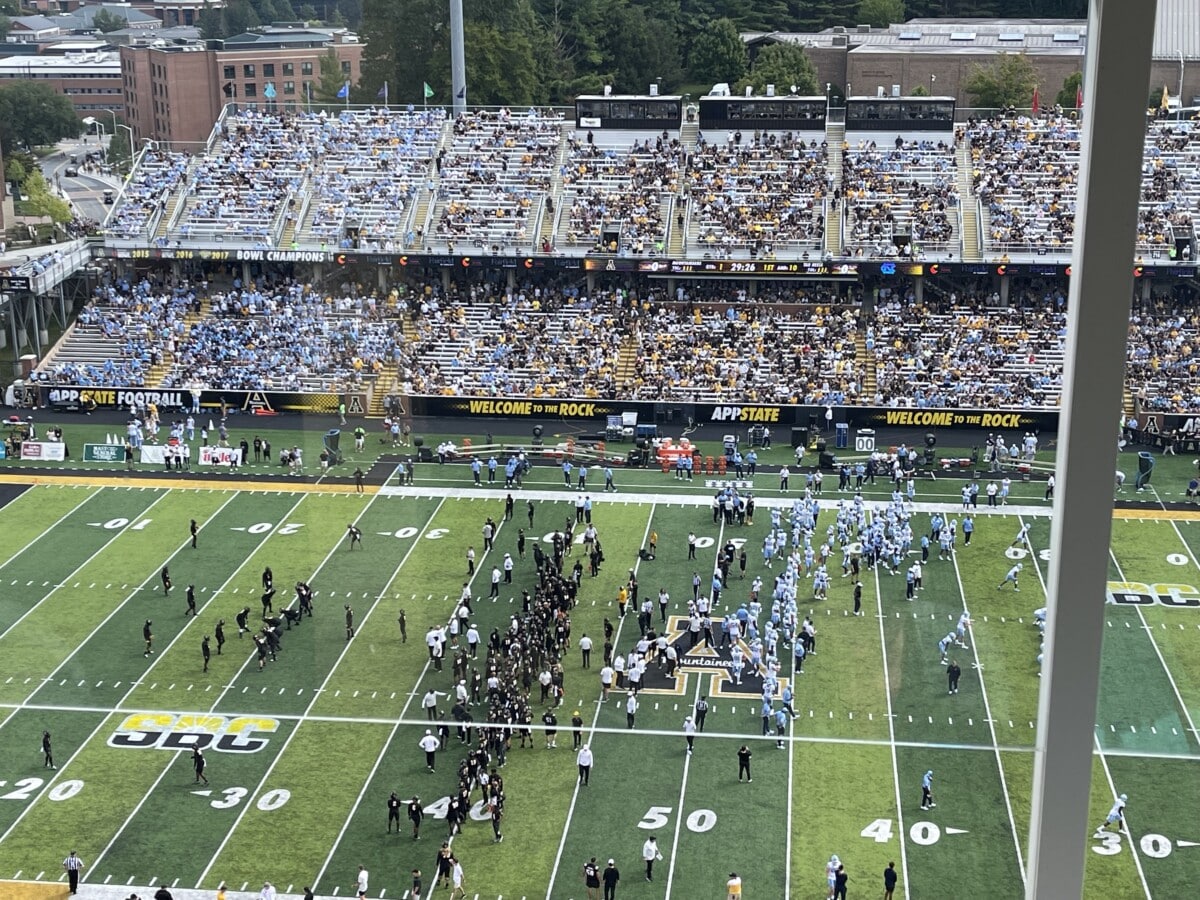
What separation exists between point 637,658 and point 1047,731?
11297mm

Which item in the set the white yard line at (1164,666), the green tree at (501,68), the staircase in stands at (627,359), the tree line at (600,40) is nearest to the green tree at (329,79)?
the tree line at (600,40)

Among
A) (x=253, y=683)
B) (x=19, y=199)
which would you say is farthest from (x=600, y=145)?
(x=253, y=683)

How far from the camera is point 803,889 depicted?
32.9 ft

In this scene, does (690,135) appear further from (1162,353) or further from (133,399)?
(1162,353)

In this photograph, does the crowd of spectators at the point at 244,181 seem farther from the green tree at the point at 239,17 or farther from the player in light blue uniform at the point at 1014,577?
the player in light blue uniform at the point at 1014,577

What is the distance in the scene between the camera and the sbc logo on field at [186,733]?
39.5 ft

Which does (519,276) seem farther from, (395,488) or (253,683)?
(395,488)

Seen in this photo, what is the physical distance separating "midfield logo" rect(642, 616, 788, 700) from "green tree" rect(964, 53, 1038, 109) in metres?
6.14

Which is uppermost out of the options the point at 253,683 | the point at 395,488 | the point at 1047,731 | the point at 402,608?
the point at 1047,731

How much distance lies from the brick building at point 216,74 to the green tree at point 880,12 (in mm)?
1770

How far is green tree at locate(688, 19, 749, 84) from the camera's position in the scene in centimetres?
678

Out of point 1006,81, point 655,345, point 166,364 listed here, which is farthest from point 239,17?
point 166,364

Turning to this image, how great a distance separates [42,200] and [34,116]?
4091 millimetres

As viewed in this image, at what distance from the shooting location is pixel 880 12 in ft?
16.8
